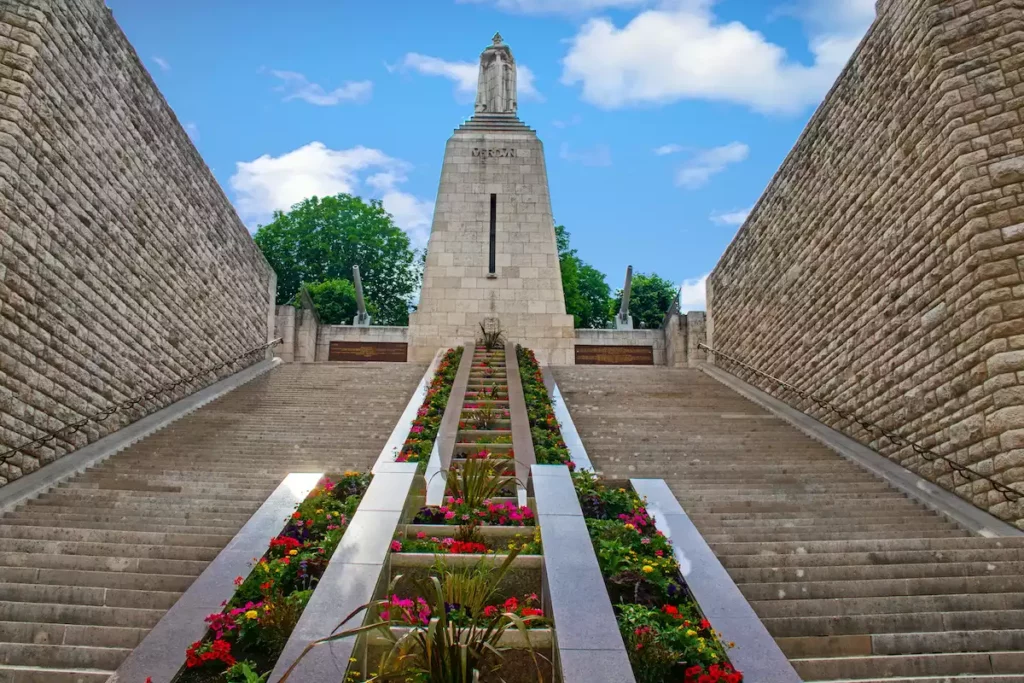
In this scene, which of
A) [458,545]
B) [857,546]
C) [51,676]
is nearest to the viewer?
[51,676]

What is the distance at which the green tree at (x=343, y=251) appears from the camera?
27.6 metres

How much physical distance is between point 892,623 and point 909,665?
401 mm

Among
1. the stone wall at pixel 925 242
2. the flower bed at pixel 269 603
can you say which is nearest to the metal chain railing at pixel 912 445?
the stone wall at pixel 925 242

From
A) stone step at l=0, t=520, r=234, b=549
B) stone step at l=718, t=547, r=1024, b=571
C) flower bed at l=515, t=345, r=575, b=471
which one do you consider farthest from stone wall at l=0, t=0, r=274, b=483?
stone step at l=718, t=547, r=1024, b=571

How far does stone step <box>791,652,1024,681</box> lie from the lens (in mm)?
3473

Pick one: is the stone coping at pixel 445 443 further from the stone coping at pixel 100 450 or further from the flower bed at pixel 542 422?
the stone coping at pixel 100 450

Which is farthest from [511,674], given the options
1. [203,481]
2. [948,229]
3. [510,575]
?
[948,229]

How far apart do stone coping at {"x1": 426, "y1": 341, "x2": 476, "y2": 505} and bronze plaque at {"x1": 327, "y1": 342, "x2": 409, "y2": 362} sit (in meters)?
6.56

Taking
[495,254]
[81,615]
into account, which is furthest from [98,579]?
[495,254]

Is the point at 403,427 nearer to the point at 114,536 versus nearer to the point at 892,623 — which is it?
the point at 114,536

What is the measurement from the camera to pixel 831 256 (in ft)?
29.7

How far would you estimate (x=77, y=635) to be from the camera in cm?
371

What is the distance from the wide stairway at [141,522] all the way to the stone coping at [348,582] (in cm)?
91

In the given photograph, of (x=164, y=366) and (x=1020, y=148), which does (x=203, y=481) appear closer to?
(x=164, y=366)
